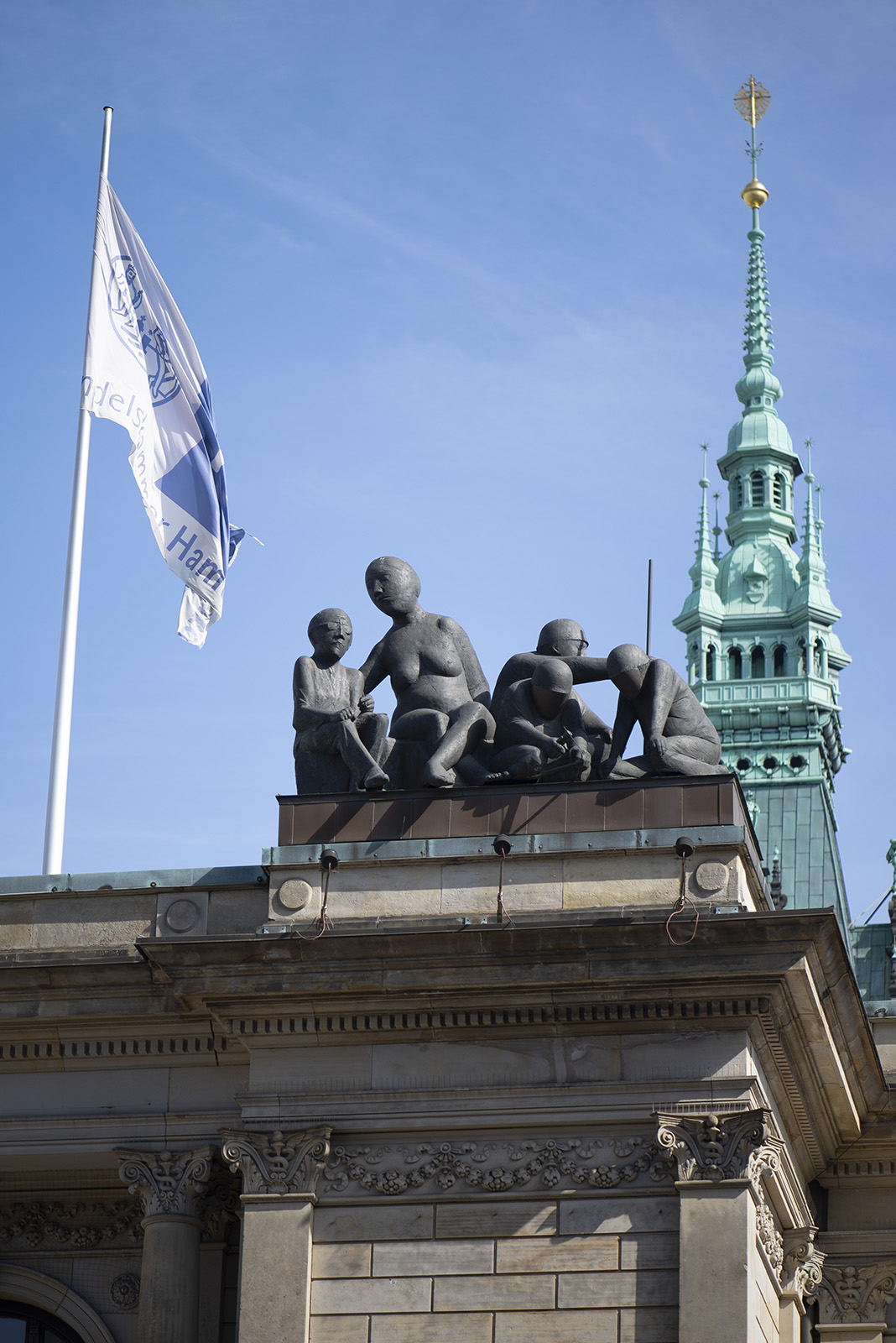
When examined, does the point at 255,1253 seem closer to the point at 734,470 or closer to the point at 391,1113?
the point at 391,1113

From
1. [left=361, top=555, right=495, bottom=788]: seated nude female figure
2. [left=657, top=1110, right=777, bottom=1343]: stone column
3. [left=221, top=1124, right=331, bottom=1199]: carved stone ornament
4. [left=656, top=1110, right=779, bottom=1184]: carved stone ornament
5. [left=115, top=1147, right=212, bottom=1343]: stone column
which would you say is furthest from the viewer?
[left=361, top=555, right=495, bottom=788]: seated nude female figure

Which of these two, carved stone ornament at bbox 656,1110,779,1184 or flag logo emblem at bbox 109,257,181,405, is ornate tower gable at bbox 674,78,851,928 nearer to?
flag logo emblem at bbox 109,257,181,405

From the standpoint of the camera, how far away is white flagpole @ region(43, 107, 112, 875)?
32094mm

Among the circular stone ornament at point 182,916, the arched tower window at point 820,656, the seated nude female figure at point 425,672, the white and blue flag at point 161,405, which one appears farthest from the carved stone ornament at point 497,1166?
the arched tower window at point 820,656

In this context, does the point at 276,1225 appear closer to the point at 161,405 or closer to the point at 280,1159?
the point at 280,1159

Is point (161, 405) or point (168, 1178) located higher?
point (161, 405)

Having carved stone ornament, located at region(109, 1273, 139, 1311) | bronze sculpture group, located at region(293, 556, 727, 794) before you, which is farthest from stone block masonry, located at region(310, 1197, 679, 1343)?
bronze sculpture group, located at region(293, 556, 727, 794)

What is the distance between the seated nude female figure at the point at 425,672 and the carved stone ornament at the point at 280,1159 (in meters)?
5.08

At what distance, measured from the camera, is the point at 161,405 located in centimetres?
3697

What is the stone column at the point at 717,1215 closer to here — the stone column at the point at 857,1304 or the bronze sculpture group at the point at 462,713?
the bronze sculpture group at the point at 462,713

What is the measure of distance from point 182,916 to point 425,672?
458 centimetres

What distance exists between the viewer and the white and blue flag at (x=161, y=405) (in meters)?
36.1

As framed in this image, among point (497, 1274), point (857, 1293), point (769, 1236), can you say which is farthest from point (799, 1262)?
point (497, 1274)

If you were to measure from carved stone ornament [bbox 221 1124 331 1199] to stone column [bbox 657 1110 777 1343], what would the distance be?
13.0 ft
